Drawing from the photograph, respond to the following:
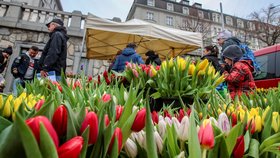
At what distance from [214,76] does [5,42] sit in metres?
8.15

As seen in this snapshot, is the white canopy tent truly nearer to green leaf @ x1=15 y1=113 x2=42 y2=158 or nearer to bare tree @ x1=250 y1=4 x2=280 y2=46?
green leaf @ x1=15 y1=113 x2=42 y2=158

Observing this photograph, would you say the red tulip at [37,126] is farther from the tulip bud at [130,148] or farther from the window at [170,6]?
the window at [170,6]

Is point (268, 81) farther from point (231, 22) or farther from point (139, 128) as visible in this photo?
point (231, 22)

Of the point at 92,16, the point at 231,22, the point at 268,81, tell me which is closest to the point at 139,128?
the point at 92,16

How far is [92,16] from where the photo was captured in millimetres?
4961

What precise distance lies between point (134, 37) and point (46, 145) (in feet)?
20.4

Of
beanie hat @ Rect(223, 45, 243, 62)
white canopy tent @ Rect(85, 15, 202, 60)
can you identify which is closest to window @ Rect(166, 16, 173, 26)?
white canopy tent @ Rect(85, 15, 202, 60)

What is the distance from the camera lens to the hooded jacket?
120 inches

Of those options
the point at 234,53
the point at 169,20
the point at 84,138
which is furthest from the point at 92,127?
the point at 169,20

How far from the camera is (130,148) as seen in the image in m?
0.45

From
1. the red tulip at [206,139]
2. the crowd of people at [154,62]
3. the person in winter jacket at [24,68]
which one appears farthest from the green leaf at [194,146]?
the person in winter jacket at [24,68]

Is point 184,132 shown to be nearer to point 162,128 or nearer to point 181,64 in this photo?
point 162,128

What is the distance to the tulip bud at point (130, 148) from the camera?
0.45 metres

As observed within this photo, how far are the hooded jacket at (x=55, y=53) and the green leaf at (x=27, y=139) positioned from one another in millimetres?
2901
